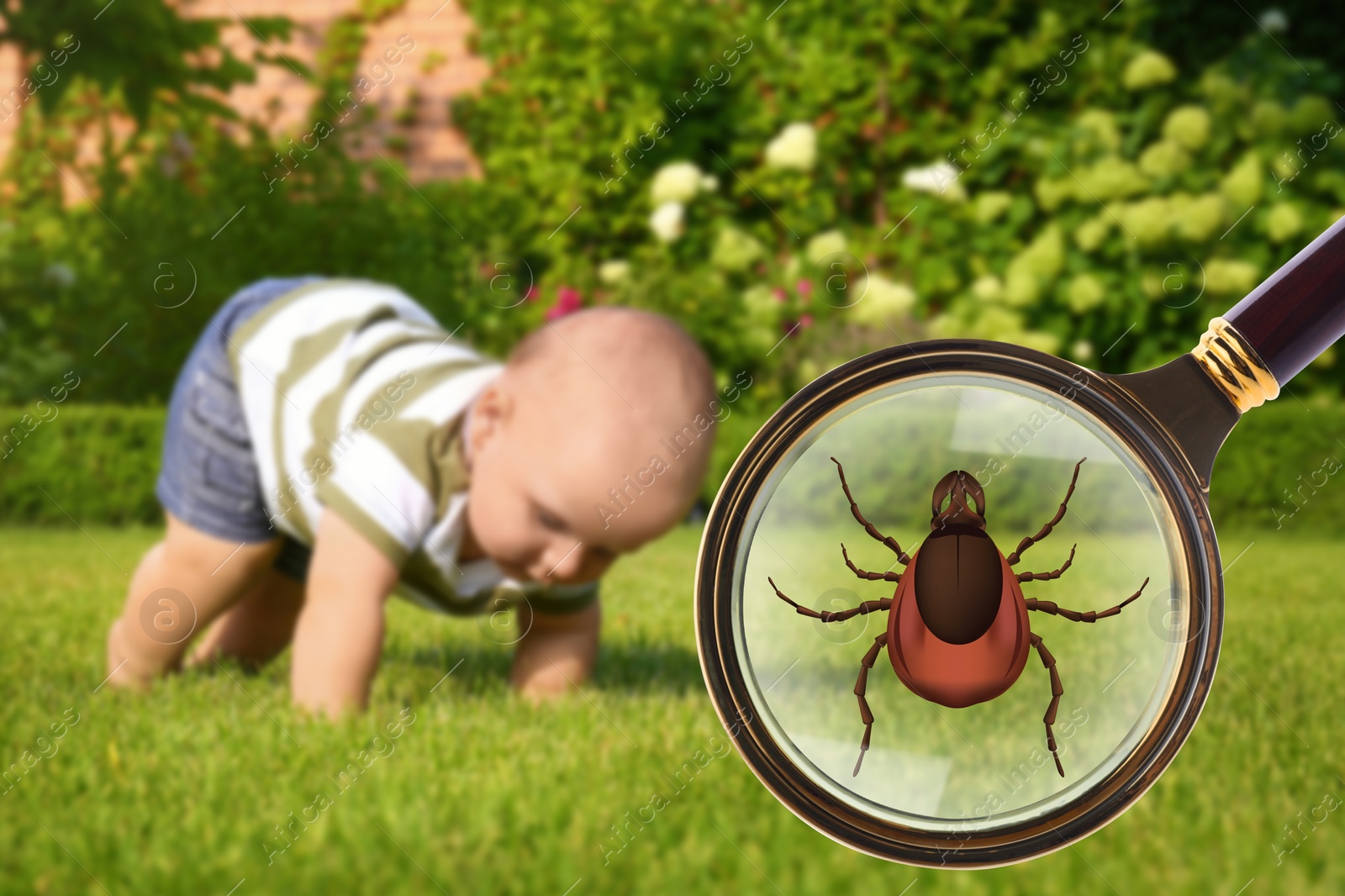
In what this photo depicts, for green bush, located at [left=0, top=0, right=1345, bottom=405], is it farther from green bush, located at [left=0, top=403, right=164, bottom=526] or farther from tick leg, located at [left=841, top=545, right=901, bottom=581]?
tick leg, located at [left=841, top=545, right=901, bottom=581]

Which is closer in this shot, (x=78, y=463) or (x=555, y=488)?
(x=555, y=488)

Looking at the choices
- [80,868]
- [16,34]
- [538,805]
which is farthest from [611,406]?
[16,34]

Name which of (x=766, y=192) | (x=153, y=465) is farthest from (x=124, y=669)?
(x=766, y=192)

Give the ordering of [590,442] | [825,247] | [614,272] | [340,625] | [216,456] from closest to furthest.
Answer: [590,442], [340,625], [216,456], [825,247], [614,272]

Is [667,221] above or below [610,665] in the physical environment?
below

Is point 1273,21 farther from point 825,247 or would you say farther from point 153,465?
point 153,465

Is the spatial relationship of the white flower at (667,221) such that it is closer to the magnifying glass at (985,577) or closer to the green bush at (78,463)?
the green bush at (78,463)

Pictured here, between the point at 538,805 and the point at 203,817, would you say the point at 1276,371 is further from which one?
the point at 203,817
